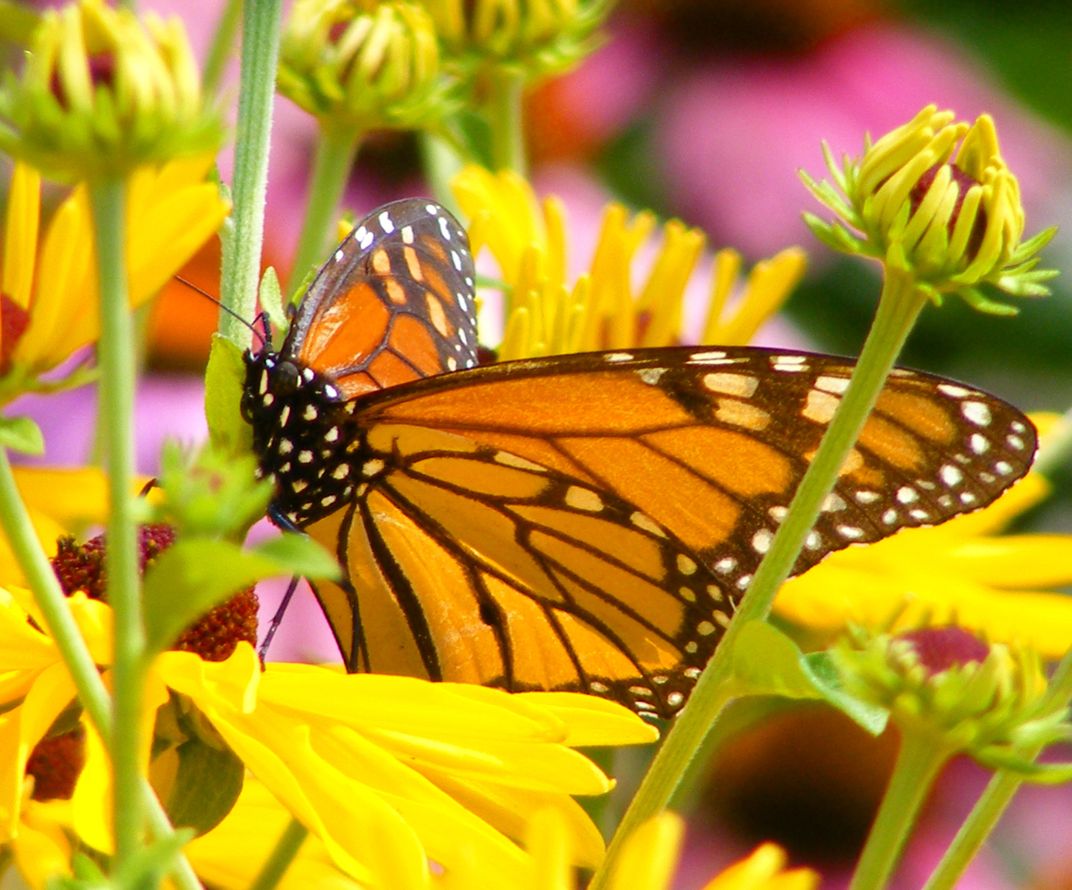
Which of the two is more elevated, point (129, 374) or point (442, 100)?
point (442, 100)

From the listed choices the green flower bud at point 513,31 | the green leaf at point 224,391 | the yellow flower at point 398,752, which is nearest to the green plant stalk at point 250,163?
the green leaf at point 224,391

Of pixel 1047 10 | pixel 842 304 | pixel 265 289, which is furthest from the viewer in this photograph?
pixel 1047 10

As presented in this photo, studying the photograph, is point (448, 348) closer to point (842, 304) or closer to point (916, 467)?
point (916, 467)

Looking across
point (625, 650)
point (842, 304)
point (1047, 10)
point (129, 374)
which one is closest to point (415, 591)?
point (625, 650)

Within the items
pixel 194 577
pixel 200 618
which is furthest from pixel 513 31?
pixel 194 577

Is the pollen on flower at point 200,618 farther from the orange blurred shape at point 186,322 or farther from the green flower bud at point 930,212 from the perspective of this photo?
the orange blurred shape at point 186,322

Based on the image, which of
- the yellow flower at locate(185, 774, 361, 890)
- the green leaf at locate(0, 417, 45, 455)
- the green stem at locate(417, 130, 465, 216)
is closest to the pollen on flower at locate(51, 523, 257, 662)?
the yellow flower at locate(185, 774, 361, 890)

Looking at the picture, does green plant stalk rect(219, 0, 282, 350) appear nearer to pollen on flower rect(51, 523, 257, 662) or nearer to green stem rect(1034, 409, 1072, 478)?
pollen on flower rect(51, 523, 257, 662)
